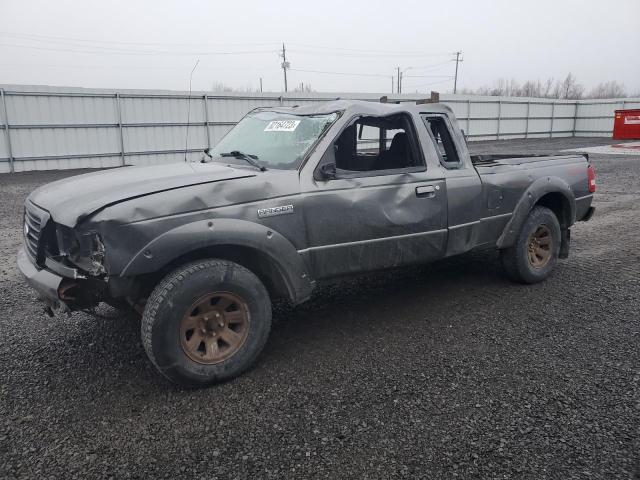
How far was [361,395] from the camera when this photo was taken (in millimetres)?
3240

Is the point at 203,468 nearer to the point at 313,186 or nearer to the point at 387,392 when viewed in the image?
the point at 387,392

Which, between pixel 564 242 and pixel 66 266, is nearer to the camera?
pixel 66 266

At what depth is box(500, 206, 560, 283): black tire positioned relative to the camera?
516 centimetres

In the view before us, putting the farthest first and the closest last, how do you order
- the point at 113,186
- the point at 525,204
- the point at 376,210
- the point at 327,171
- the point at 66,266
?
1. the point at 525,204
2. the point at 376,210
3. the point at 327,171
4. the point at 113,186
5. the point at 66,266

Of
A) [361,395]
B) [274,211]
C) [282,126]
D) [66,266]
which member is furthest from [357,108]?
[66,266]

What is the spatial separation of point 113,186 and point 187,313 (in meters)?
1.00

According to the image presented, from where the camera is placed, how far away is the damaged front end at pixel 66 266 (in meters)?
3.04

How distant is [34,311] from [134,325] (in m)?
1.09

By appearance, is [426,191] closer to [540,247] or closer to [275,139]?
[275,139]

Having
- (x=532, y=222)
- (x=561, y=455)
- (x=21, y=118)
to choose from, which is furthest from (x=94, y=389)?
(x=21, y=118)

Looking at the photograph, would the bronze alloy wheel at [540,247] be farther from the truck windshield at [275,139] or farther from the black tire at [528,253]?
the truck windshield at [275,139]

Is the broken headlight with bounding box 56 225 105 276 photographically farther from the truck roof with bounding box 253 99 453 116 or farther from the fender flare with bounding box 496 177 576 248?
the fender flare with bounding box 496 177 576 248

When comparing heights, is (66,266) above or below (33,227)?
below

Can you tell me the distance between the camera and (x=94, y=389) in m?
3.34
